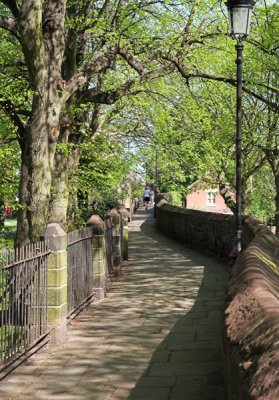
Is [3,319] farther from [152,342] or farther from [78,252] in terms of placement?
[78,252]

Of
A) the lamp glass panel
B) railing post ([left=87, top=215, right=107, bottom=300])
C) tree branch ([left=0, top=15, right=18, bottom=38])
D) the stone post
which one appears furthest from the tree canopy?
the lamp glass panel

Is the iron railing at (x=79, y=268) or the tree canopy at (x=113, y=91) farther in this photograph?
the tree canopy at (x=113, y=91)

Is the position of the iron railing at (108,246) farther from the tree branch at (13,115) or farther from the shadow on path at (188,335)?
the tree branch at (13,115)

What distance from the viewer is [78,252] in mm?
9367

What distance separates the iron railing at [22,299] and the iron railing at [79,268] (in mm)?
Answer: 1257

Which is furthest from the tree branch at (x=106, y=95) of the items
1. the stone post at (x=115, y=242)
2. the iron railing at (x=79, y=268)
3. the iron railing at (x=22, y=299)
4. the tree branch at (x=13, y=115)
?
the iron railing at (x=22, y=299)

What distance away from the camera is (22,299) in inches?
265

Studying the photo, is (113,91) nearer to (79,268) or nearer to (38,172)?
(38,172)

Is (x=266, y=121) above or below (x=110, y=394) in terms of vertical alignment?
above

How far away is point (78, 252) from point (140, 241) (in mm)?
14493

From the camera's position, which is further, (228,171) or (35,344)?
(228,171)

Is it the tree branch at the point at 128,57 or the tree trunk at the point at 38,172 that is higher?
the tree branch at the point at 128,57

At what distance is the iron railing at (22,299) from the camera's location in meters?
6.15

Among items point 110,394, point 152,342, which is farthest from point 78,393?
point 152,342
